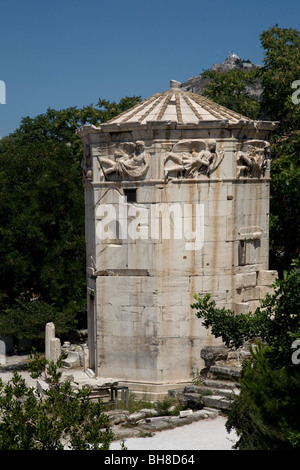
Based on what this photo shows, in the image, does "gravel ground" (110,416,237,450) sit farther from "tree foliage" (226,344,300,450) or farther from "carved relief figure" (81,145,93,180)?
"carved relief figure" (81,145,93,180)

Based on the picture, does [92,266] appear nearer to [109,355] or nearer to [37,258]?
[109,355]

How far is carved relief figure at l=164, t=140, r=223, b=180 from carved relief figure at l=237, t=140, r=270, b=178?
94 cm

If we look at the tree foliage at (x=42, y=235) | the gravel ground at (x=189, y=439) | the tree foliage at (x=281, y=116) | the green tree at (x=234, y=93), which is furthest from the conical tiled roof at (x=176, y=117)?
the green tree at (x=234, y=93)

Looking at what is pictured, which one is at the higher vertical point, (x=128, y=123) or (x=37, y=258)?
(x=128, y=123)

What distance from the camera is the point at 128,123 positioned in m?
16.7

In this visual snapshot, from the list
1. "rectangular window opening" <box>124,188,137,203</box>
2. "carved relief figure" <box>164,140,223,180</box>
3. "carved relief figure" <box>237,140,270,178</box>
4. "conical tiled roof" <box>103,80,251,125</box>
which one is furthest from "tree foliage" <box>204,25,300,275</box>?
"rectangular window opening" <box>124,188,137,203</box>

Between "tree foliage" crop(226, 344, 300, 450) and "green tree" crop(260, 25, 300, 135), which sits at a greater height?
"green tree" crop(260, 25, 300, 135)

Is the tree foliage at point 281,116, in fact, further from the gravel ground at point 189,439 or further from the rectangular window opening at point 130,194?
the gravel ground at point 189,439

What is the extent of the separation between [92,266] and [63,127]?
65.9ft

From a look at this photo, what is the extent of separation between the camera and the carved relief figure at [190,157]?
1662 cm

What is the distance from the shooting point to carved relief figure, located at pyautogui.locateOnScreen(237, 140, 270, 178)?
1722 centimetres

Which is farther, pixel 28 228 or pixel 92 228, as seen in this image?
pixel 28 228

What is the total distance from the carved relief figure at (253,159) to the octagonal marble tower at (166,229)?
32 mm
